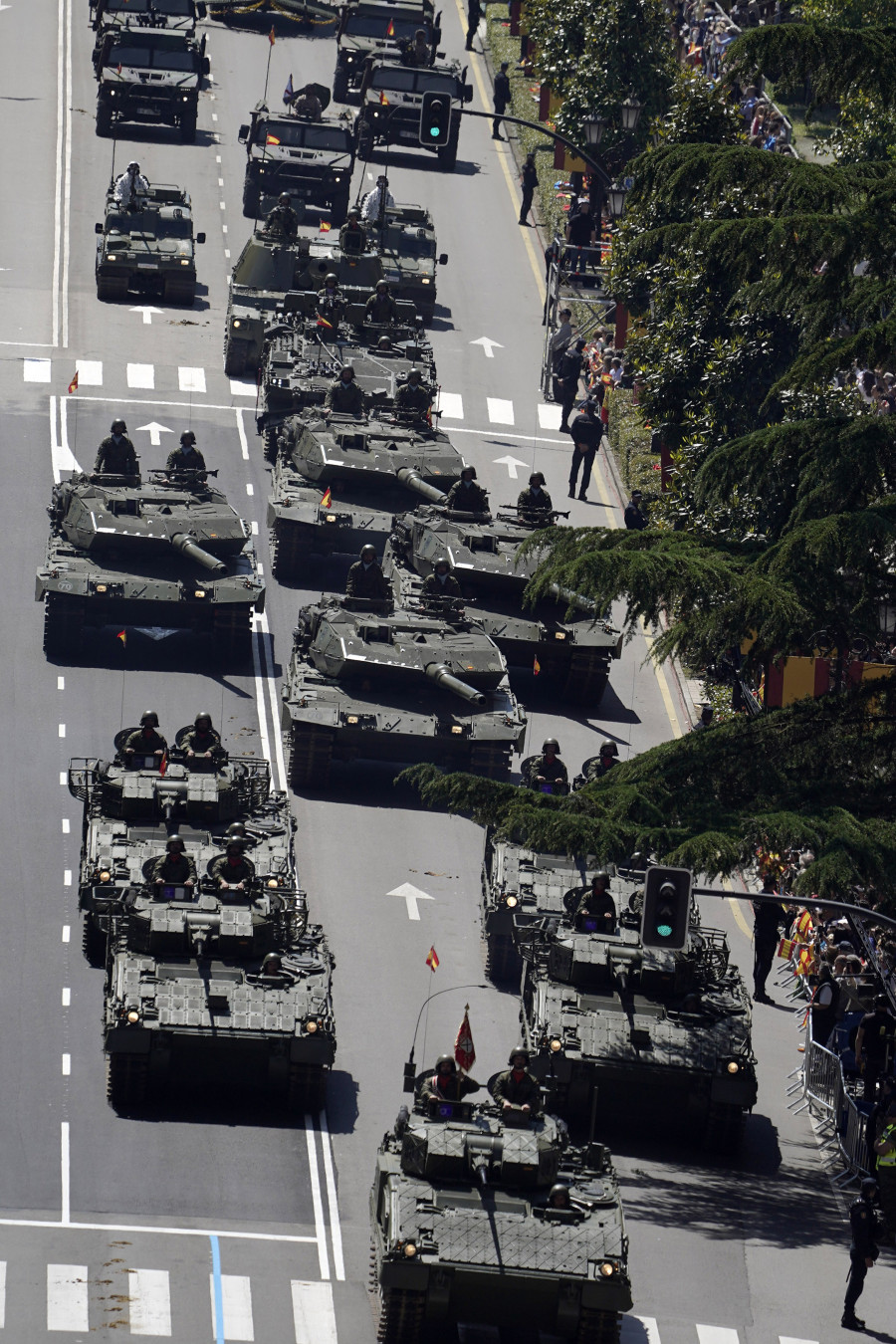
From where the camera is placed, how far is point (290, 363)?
178ft

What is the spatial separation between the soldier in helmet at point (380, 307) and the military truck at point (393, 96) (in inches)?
589

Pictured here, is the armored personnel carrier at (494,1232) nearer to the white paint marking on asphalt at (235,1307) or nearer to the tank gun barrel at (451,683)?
the white paint marking on asphalt at (235,1307)

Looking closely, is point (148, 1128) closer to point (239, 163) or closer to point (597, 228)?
point (597, 228)

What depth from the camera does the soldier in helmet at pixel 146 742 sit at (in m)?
37.0

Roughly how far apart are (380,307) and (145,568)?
14290 mm

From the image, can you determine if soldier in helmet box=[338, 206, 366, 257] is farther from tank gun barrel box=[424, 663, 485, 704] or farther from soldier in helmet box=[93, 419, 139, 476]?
tank gun barrel box=[424, 663, 485, 704]

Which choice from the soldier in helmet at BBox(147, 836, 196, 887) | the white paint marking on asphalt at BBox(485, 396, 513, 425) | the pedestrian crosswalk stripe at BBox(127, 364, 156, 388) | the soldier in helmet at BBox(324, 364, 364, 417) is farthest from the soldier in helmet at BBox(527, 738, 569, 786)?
the pedestrian crosswalk stripe at BBox(127, 364, 156, 388)

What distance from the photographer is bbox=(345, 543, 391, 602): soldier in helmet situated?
44312 millimetres

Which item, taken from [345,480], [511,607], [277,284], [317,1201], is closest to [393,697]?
[511,607]

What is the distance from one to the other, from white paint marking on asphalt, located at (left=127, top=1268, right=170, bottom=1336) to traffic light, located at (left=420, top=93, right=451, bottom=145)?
24.9m

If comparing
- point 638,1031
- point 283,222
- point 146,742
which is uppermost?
point 283,222

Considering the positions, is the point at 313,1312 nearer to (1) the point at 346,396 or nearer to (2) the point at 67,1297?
(2) the point at 67,1297

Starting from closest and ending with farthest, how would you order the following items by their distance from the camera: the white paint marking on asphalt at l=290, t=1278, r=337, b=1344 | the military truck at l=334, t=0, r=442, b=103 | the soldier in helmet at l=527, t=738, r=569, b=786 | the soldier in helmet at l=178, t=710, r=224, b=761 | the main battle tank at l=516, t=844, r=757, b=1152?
1. the white paint marking on asphalt at l=290, t=1278, r=337, b=1344
2. the main battle tank at l=516, t=844, r=757, b=1152
3. the soldier in helmet at l=178, t=710, r=224, b=761
4. the soldier in helmet at l=527, t=738, r=569, b=786
5. the military truck at l=334, t=0, r=442, b=103

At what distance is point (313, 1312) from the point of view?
26750mm
